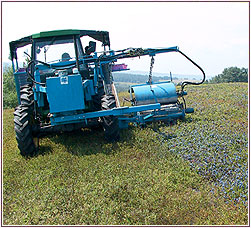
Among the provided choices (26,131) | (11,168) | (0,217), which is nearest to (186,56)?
(26,131)

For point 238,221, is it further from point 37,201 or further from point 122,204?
point 37,201

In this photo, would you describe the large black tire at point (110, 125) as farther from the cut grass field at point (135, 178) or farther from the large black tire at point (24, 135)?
the large black tire at point (24, 135)

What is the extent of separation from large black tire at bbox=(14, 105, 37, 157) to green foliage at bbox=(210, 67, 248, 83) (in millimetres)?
30975

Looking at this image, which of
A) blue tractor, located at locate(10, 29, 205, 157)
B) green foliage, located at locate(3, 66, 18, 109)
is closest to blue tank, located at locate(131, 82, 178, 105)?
blue tractor, located at locate(10, 29, 205, 157)

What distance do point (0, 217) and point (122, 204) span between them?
6.60ft

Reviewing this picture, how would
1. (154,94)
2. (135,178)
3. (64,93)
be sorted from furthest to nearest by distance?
(154,94) → (64,93) → (135,178)

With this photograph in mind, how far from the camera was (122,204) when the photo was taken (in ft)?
15.2

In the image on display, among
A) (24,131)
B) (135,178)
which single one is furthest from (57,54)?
(135,178)

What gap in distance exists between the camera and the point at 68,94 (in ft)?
22.9

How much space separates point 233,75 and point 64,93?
3395cm

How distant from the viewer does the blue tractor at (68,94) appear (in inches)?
277

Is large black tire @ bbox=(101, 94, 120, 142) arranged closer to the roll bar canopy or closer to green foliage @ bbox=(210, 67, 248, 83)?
the roll bar canopy

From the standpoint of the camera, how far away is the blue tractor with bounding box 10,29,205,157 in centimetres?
702

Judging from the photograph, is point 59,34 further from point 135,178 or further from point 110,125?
point 135,178
